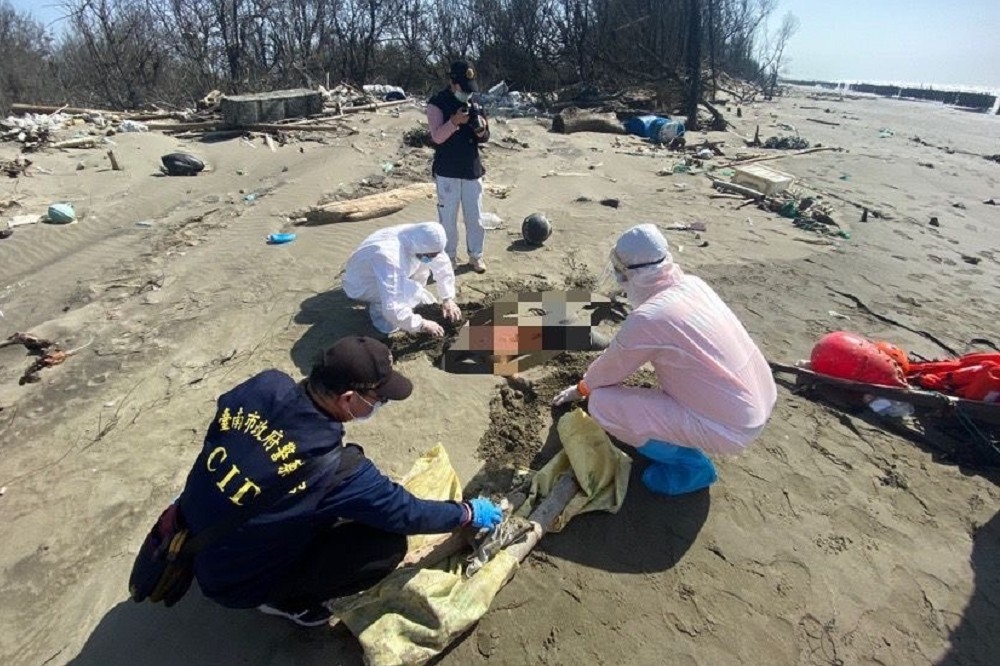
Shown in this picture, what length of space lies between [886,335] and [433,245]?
12.8 ft

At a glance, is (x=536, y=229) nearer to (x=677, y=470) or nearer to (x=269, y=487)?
(x=677, y=470)

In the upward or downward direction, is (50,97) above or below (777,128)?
above

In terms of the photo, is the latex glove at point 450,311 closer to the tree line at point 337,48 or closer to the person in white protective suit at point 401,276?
the person in white protective suit at point 401,276

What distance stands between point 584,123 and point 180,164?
8752 millimetres

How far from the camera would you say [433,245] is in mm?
4098

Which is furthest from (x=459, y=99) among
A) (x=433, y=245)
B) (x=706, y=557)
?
(x=706, y=557)

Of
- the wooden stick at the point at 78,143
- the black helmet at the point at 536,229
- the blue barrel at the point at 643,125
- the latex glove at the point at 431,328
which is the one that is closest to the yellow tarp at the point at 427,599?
the latex glove at the point at 431,328

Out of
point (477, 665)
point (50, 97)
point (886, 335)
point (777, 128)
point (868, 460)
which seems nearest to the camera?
point (477, 665)

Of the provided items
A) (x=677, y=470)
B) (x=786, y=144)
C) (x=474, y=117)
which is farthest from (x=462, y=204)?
(x=786, y=144)

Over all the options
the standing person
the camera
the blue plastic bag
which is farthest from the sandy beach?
the camera

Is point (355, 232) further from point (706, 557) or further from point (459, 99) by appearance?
point (706, 557)

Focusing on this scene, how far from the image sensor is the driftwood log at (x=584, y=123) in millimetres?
13102

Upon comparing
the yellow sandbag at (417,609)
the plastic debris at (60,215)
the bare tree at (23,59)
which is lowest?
the yellow sandbag at (417,609)

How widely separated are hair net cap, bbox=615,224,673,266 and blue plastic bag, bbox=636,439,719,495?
92cm
